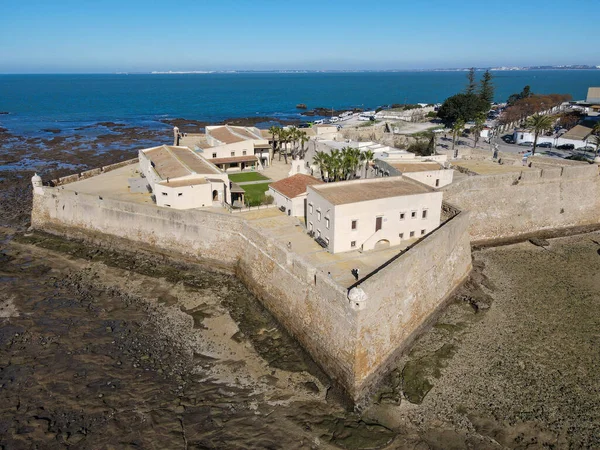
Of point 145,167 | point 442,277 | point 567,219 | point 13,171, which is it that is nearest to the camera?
point 442,277

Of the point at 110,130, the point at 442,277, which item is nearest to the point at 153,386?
the point at 442,277

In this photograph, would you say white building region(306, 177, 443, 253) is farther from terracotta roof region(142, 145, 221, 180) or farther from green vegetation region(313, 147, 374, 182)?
terracotta roof region(142, 145, 221, 180)

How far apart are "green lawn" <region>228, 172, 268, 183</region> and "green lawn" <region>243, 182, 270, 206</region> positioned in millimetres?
2048

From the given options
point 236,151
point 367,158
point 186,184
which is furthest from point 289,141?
point 186,184

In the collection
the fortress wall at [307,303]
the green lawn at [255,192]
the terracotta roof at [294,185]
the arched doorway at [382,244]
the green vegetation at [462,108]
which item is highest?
the green vegetation at [462,108]

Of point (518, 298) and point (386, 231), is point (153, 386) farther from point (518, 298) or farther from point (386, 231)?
point (518, 298)

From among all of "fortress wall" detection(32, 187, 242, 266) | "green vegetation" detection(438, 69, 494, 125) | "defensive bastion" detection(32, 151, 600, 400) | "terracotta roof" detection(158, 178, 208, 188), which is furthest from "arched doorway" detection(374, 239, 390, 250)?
"green vegetation" detection(438, 69, 494, 125)

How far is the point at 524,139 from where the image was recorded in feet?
183

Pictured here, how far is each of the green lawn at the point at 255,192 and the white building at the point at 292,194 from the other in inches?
53.6

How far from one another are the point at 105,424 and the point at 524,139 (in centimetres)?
5568

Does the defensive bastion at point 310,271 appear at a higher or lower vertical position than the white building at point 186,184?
lower

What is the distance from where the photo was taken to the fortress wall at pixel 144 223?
28359 millimetres

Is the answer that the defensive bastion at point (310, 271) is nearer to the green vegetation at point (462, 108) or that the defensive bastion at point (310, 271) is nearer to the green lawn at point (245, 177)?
the green lawn at point (245, 177)

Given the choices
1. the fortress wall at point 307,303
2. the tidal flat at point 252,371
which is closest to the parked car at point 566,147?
the tidal flat at point 252,371
